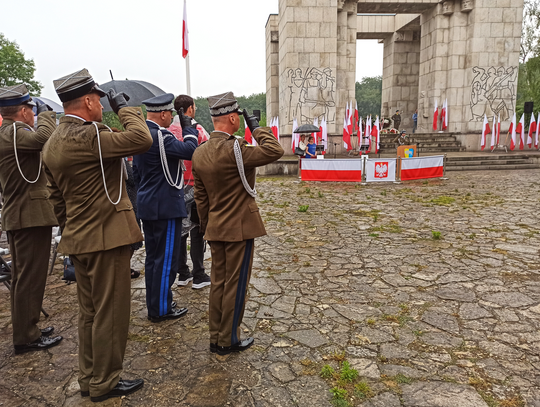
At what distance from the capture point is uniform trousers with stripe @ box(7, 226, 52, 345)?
10.7 ft

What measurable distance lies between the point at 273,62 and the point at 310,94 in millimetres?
4362

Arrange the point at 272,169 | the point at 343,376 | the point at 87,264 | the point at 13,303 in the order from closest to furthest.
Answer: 1. the point at 87,264
2. the point at 343,376
3. the point at 13,303
4. the point at 272,169

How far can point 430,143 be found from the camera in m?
20.2

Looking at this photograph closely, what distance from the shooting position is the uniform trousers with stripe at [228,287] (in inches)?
122

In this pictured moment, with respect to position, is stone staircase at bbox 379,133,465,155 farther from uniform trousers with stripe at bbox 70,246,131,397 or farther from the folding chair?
uniform trousers with stripe at bbox 70,246,131,397

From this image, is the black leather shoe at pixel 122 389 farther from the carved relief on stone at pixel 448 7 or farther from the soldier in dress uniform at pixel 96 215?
the carved relief on stone at pixel 448 7

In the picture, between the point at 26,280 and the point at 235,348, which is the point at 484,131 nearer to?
the point at 235,348

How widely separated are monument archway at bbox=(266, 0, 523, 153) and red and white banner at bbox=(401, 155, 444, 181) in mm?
6560

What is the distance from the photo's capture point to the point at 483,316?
3.73 metres

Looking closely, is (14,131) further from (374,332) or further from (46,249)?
(374,332)

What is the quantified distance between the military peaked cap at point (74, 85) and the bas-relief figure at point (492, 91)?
20.8 metres

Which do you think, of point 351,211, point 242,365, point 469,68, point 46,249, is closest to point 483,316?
point 242,365

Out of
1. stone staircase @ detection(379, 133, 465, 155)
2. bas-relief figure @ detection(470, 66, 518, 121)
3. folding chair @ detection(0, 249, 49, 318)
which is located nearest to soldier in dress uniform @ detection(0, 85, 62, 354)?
folding chair @ detection(0, 249, 49, 318)

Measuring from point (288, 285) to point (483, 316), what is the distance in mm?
1885
